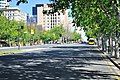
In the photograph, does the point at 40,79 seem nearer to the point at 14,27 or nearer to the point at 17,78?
the point at 17,78

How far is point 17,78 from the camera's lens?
17.2 meters

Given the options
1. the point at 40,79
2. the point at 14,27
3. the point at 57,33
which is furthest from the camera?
the point at 57,33

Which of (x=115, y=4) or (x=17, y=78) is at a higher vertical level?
(x=115, y=4)

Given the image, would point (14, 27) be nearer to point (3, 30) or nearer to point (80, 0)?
point (3, 30)

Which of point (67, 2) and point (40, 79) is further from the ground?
point (67, 2)

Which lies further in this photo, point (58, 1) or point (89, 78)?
point (58, 1)

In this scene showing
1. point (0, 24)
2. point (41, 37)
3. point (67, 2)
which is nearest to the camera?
point (67, 2)

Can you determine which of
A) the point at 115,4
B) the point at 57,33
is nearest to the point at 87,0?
the point at 115,4

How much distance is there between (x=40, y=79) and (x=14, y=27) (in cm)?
10238

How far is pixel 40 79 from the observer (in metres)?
16.8

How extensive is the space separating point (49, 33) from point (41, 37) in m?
9.22

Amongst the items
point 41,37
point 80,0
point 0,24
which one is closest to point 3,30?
point 0,24

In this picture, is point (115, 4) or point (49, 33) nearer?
point (115, 4)

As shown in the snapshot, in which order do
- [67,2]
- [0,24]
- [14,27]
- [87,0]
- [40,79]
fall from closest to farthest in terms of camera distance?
→ 1. [40,79]
2. [67,2]
3. [87,0]
4. [0,24]
5. [14,27]
